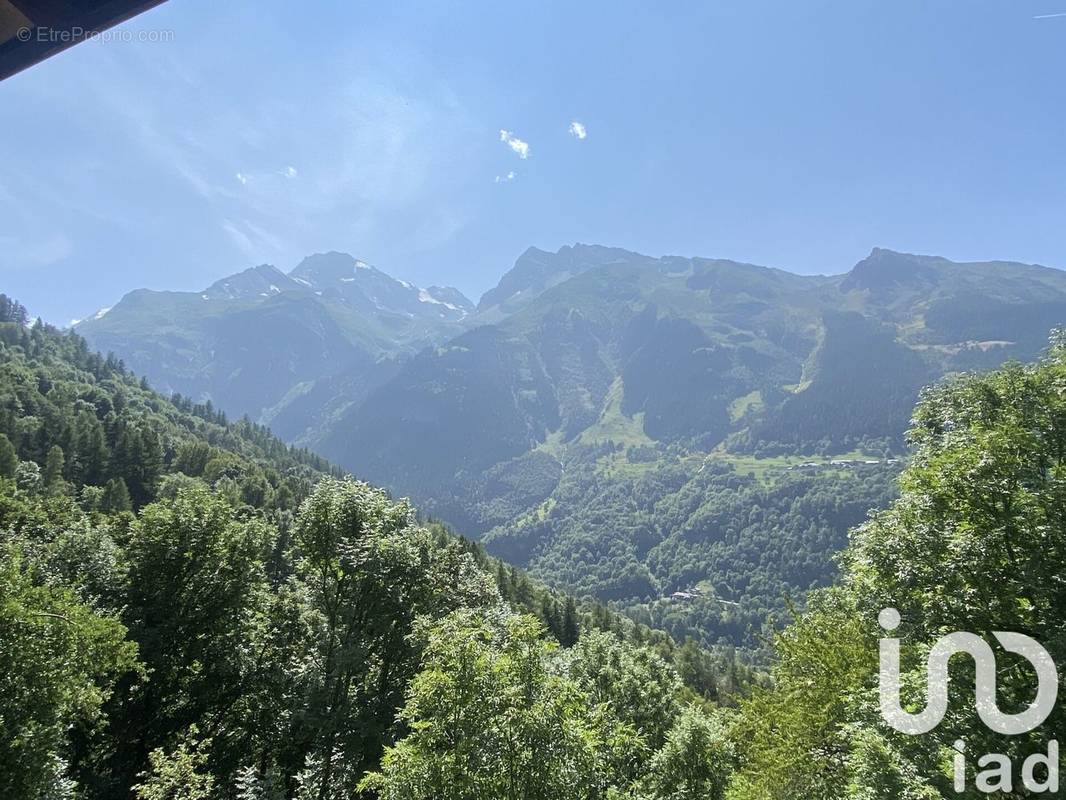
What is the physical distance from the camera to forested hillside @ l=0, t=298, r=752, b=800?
15516mm

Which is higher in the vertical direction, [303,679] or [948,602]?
[948,602]

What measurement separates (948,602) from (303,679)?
1122 inches

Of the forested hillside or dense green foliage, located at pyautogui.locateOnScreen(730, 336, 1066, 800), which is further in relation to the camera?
dense green foliage, located at pyautogui.locateOnScreen(730, 336, 1066, 800)

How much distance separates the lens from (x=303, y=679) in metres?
27.2

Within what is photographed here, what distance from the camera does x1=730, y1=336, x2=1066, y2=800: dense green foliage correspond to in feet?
53.4

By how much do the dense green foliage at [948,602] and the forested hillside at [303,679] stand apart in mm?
6506

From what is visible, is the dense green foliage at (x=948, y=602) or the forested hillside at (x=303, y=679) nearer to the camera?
the forested hillside at (x=303, y=679)

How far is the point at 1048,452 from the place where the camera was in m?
20.1

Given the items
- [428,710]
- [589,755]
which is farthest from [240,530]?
[589,755]

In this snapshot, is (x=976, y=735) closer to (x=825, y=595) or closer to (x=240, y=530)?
(x=825, y=595)

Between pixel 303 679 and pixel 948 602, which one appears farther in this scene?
pixel 303 679

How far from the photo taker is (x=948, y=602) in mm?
18359

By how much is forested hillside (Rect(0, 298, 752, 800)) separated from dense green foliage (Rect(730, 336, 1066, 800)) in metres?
6.51

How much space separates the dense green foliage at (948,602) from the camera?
16.3m
